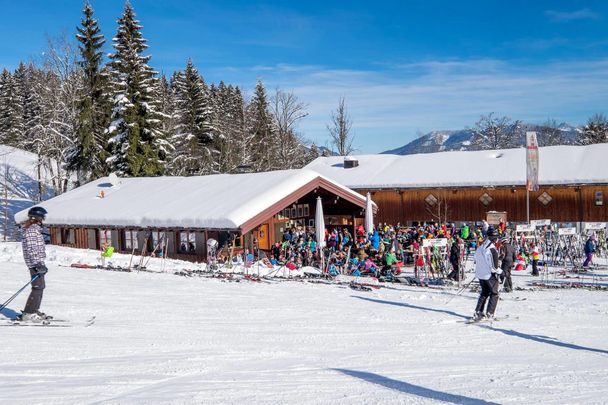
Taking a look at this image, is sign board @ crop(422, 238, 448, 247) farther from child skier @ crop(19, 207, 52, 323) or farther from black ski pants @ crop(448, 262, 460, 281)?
child skier @ crop(19, 207, 52, 323)

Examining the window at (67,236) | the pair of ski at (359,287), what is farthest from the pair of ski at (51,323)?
the window at (67,236)

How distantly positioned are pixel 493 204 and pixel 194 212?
20.9 meters

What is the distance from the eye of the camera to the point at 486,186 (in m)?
34.2

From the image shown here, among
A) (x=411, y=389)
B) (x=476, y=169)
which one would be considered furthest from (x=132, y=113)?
(x=411, y=389)

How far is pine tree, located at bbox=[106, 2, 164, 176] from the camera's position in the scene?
3503 centimetres

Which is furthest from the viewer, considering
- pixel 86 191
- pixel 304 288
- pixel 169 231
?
pixel 86 191

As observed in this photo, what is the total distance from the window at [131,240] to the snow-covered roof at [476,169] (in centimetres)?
1721

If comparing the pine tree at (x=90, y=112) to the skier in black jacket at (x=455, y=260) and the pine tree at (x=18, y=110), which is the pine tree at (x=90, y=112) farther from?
the pine tree at (x=18, y=110)

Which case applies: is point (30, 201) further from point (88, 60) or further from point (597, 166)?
point (597, 166)

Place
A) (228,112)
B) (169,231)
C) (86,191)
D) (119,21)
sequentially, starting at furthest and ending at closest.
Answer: (228,112) < (119,21) < (86,191) < (169,231)

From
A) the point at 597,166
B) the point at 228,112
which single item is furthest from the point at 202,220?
the point at 228,112

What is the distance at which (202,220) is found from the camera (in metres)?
20.8

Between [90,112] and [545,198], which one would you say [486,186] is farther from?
[90,112]

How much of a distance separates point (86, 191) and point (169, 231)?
9.58 meters
